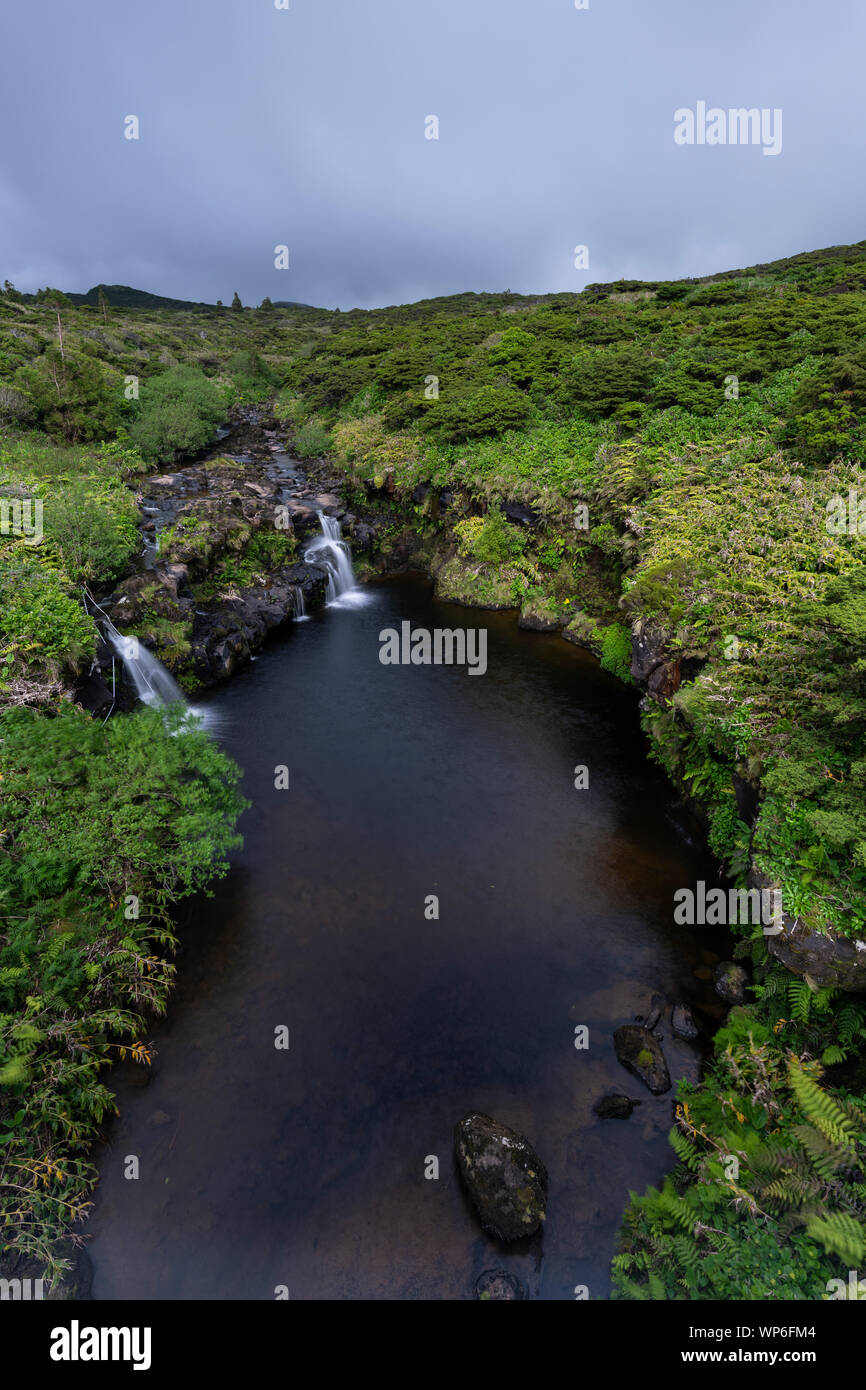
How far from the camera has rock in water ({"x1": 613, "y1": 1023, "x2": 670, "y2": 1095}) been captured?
9031 millimetres

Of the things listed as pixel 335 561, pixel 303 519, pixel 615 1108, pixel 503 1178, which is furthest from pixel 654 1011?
pixel 303 519

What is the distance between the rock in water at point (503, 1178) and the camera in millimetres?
7512

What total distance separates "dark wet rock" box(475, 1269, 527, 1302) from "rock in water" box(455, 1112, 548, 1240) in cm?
42

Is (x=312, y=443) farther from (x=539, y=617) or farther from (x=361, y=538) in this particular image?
(x=539, y=617)

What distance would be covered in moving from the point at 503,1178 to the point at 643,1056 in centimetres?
306

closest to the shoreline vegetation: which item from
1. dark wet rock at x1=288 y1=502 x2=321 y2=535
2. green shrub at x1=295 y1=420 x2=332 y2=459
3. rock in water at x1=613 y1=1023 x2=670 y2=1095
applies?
rock in water at x1=613 y1=1023 x2=670 y2=1095

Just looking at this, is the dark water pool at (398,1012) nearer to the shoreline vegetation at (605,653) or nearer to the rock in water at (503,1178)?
the rock in water at (503,1178)

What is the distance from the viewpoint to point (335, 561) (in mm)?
29469

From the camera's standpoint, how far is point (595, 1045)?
32.0 ft

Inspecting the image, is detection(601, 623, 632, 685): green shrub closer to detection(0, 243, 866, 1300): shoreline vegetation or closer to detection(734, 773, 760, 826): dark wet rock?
detection(0, 243, 866, 1300): shoreline vegetation
